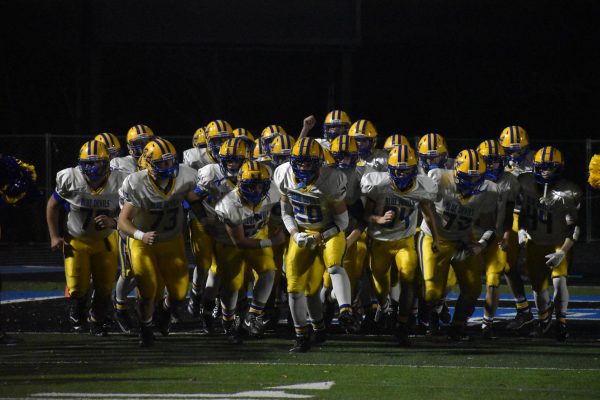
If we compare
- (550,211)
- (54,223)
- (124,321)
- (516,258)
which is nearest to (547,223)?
(550,211)

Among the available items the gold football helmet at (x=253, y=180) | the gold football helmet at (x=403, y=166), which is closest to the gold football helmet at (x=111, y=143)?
the gold football helmet at (x=253, y=180)

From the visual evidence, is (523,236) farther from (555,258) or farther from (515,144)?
(515,144)

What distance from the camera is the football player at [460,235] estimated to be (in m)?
10.8

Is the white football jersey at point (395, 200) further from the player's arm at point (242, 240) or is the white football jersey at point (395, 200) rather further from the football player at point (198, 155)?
the football player at point (198, 155)

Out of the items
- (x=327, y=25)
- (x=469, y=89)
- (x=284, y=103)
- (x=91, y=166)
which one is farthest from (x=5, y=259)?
(x=469, y=89)

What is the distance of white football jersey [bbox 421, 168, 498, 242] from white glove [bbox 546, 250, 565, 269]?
24.7 inches

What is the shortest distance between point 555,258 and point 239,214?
265cm

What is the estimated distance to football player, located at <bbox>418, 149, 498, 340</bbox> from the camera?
35.5 ft

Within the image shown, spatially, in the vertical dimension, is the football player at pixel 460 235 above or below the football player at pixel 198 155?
below

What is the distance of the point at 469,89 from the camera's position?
31.1 meters

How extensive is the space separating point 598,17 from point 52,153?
14631 mm

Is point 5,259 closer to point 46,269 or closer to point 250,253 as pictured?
point 46,269

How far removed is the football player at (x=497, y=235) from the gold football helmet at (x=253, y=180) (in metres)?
1.94

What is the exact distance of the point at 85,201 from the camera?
1138 centimetres
